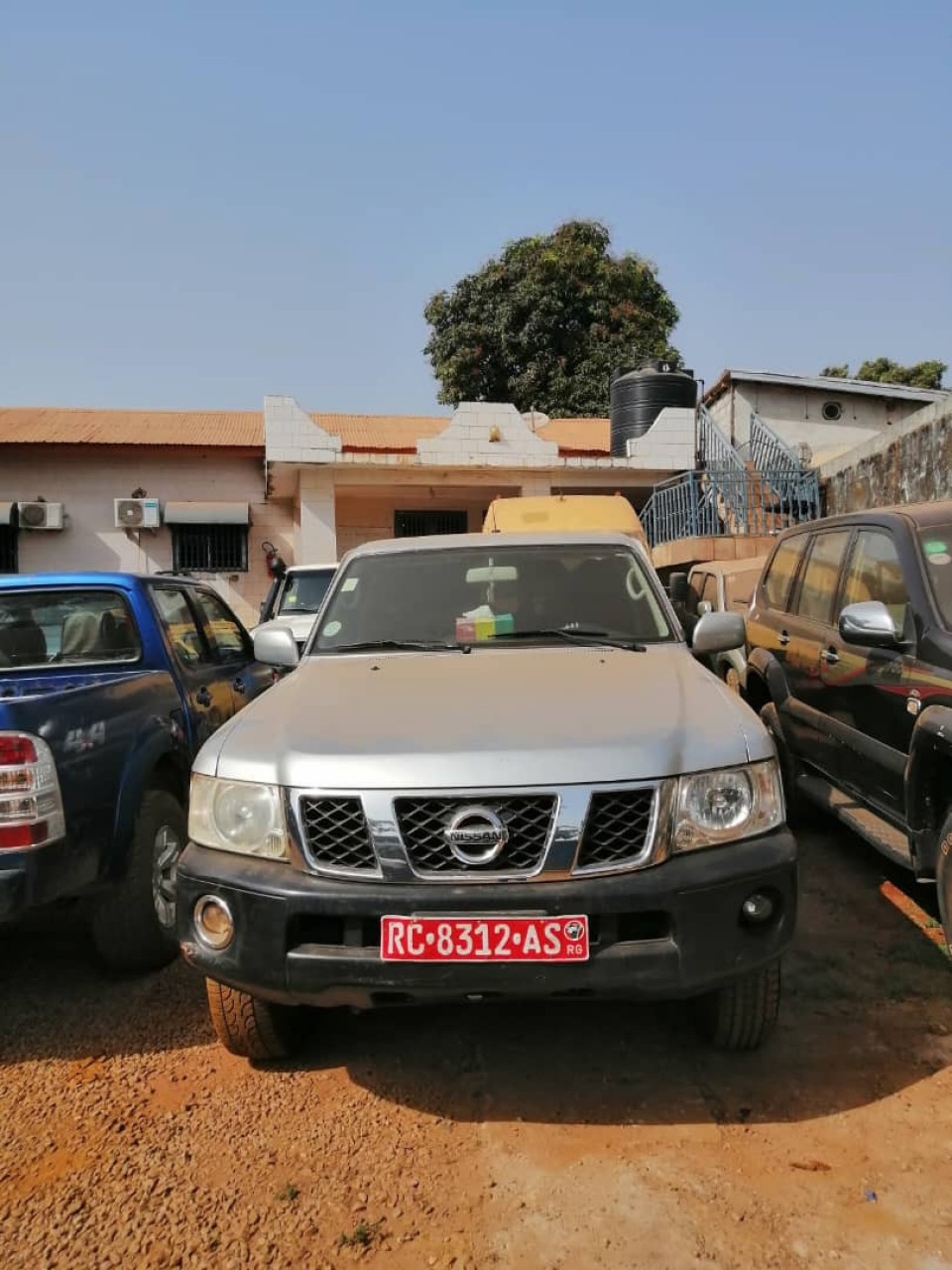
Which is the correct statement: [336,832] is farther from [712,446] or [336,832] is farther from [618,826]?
[712,446]

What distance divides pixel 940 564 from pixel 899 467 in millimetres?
6531

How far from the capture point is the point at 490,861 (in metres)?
2.19

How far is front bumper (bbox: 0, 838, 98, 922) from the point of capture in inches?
103

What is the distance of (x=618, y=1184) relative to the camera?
6.90 feet

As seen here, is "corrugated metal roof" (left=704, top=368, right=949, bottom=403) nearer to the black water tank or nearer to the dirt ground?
the black water tank

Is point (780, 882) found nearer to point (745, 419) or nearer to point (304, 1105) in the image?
point (304, 1105)

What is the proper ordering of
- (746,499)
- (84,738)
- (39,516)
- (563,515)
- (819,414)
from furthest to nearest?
(819,414)
(39,516)
(746,499)
(563,515)
(84,738)

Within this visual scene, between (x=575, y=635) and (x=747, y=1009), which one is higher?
(x=575, y=635)

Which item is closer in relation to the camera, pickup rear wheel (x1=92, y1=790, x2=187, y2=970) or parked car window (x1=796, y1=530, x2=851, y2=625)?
pickup rear wheel (x1=92, y1=790, x2=187, y2=970)

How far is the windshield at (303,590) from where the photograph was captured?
9.22m

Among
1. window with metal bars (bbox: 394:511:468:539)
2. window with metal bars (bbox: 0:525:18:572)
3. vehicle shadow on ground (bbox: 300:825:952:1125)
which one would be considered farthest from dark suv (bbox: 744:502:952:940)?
window with metal bars (bbox: 0:525:18:572)

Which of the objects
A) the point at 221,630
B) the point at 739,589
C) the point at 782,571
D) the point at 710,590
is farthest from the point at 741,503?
the point at 221,630

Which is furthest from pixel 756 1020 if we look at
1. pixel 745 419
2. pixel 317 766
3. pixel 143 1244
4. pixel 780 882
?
pixel 745 419

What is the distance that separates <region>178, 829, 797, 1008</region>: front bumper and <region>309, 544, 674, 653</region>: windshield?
4.32 ft
